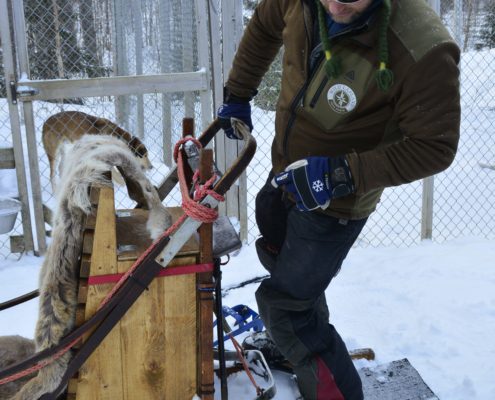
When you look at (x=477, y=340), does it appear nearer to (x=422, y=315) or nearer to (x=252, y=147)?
(x=422, y=315)

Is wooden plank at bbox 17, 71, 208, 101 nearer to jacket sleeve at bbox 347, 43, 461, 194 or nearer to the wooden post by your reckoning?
the wooden post

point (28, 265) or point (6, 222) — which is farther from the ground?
point (6, 222)

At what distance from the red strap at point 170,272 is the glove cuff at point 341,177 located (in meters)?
0.50

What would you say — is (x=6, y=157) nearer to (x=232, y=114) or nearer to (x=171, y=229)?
(x=232, y=114)

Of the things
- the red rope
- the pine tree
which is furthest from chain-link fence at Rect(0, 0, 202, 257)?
the red rope

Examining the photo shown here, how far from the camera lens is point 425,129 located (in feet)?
5.25

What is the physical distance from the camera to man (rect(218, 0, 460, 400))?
5.31 feet

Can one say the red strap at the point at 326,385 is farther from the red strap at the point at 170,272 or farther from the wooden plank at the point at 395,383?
the red strap at the point at 170,272

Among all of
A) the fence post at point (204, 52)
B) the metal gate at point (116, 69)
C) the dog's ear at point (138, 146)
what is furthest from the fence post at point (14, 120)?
the fence post at point (204, 52)

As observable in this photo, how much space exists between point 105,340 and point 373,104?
3.91 feet

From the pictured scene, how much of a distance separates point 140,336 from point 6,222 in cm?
283

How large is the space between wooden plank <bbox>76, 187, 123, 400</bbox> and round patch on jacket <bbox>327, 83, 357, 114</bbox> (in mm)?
804

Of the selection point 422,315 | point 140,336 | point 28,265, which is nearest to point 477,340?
point 422,315

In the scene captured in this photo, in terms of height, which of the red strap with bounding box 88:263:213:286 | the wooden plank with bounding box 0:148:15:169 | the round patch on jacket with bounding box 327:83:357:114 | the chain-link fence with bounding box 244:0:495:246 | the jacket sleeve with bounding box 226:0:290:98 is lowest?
the chain-link fence with bounding box 244:0:495:246
